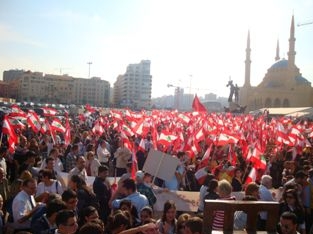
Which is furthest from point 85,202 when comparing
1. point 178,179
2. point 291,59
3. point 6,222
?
point 291,59

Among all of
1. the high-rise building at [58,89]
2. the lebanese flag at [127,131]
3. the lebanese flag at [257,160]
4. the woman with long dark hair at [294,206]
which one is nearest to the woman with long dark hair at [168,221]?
the woman with long dark hair at [294,206]

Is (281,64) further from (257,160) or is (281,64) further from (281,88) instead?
(257,160)

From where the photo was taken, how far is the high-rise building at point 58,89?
462 ft

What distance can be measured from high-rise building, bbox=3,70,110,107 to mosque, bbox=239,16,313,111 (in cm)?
7160

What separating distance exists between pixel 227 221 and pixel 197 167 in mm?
7839

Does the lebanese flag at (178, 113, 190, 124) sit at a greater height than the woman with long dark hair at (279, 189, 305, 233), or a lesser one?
greater

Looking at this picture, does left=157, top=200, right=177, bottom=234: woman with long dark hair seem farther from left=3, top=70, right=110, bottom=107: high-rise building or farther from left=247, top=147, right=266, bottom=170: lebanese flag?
left=3, top=70, right=110, bottom=107: high-rise building

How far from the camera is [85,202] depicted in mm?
5852

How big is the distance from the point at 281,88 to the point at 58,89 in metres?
89.7

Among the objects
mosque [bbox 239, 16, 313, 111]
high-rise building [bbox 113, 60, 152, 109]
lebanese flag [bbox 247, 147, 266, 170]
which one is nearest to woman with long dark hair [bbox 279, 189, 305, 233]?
lebanese flag [bbox 247, 147, 266, 170]

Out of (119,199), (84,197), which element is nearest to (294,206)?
(119,199)

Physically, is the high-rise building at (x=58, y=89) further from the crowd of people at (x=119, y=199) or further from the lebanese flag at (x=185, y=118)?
the crowd of people at (x=119, y=199)

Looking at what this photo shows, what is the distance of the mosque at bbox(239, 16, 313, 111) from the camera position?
267ft

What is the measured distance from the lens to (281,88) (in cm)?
8356
